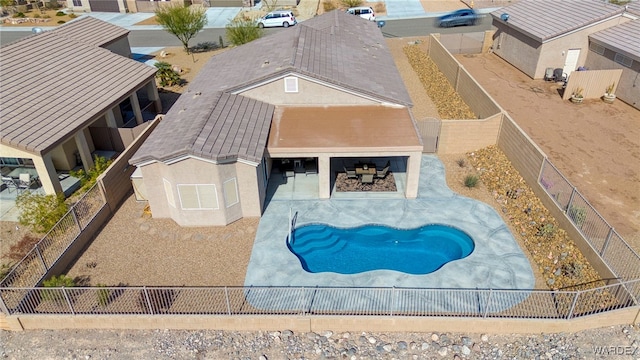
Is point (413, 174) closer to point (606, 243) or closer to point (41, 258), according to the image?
point (606, 243)

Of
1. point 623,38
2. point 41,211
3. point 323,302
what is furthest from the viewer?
point 623,38

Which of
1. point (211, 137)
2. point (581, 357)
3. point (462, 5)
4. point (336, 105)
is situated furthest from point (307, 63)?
point (462, 5)

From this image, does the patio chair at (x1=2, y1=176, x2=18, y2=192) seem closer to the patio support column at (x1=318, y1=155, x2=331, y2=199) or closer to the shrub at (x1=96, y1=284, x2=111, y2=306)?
the shrub at (x1=96, y1=284, x2=111, y2=306)

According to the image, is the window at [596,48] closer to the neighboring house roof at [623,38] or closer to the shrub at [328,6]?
the neighboring house roof at [623,38]

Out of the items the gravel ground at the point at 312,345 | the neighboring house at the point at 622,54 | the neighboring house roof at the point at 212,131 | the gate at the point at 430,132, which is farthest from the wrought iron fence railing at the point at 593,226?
the neighboring house at the point at 622,54

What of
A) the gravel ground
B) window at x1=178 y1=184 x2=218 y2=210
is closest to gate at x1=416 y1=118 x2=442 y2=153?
window at x1=178 y1=184 x2=218 y2=210

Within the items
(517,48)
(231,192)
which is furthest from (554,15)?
(231,192)

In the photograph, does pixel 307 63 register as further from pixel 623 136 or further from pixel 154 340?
pixel 623 136
